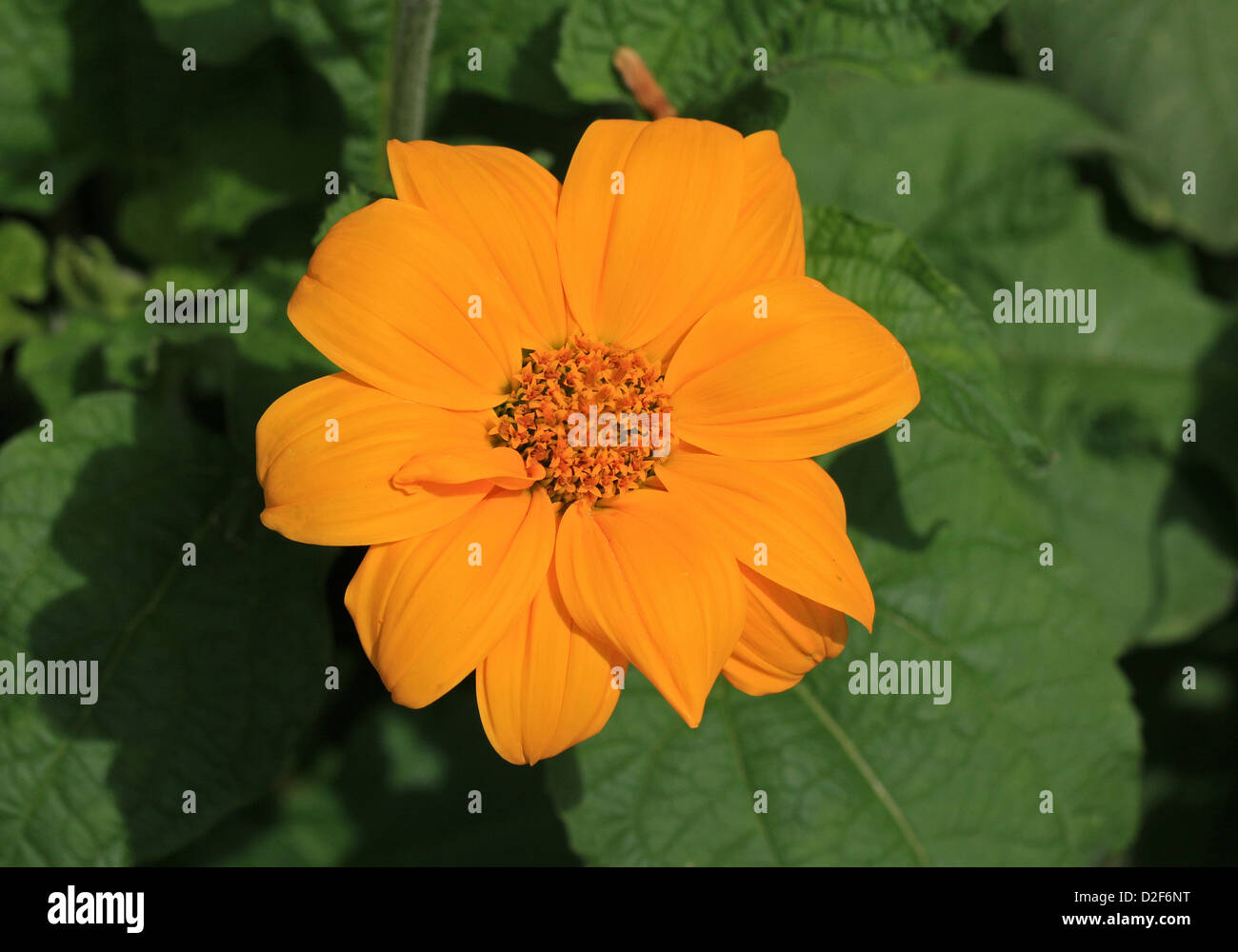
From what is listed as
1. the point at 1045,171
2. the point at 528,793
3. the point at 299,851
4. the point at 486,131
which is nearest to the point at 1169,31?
the point at 1045,171

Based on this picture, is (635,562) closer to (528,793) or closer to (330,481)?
(330,481)

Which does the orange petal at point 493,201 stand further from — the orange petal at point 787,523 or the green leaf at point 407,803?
the green leaf at point 407,803

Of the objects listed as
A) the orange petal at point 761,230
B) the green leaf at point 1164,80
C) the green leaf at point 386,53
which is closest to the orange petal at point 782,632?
the orange petal at point 761,230

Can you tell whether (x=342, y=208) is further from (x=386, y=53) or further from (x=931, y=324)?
(x=931, y=324)

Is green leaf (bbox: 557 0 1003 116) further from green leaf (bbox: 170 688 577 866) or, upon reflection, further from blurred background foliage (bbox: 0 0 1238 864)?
green leaf (bbox: 170 688 577 866)

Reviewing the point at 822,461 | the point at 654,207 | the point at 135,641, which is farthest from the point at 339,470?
→ the point at 822,461

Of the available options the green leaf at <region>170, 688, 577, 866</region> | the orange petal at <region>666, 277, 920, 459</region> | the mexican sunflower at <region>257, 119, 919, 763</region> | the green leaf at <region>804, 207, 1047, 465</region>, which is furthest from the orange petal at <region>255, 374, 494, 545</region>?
the green leaf at <region>170, 688, 577, 866</region>
